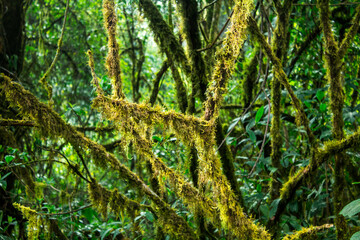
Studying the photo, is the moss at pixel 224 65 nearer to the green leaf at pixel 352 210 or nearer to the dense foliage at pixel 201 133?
the dense foliage at pixel 201 133

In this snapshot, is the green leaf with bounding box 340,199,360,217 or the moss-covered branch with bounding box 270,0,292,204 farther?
the moss-covered branch with bounding box 270,0,292,204

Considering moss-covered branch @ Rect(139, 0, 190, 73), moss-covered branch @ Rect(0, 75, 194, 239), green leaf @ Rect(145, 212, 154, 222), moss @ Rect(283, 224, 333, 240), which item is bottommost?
moss @ Rect(283, 224, 333, 240)

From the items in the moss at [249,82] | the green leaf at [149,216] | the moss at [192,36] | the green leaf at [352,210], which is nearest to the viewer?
the green leaf at [352,210]

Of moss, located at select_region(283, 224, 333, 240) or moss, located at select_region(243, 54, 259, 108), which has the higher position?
moss, located at select_region(243, 54, 259, 108)

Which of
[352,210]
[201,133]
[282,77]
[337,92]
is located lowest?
[352,210]

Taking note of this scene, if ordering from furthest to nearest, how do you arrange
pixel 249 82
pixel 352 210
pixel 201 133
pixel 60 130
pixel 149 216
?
pixel 249 82, pixel 149 216, pixel 60 130, pixel 201 133, pixel 352 210

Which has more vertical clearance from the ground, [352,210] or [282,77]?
[282,77]


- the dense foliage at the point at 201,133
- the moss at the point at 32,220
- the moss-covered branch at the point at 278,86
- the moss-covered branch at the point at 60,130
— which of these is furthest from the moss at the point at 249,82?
the moss at the point at 32,220

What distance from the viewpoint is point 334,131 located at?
192 cm

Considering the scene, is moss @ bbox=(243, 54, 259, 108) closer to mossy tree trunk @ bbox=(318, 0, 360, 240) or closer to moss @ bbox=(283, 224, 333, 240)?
mossy tree trunk @ bbox=(318, 0, 360, 240)

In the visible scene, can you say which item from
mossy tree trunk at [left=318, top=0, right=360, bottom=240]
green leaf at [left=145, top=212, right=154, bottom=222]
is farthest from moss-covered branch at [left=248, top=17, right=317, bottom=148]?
green leaf at [left=145, top=212, right=154, bottom=222]

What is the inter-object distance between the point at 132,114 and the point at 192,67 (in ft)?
2.77

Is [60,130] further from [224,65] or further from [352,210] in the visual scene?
[352,210]

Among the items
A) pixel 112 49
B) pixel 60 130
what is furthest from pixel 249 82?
pixel 60 130
